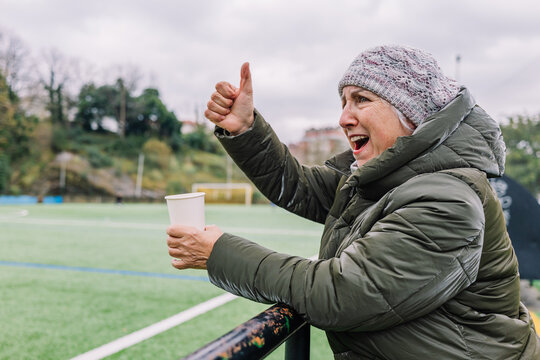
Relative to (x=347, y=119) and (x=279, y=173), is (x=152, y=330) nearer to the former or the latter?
(x=279, y=173)

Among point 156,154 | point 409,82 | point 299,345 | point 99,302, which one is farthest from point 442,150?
point 156,154

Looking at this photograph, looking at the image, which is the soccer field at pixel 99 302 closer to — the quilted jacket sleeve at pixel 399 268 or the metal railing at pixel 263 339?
the metal railing at pixel 263 339

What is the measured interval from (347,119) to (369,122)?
7cm

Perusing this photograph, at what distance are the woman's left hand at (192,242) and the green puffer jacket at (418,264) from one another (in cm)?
3

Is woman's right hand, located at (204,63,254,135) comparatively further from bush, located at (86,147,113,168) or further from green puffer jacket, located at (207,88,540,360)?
bush, located at (86,147,113,168)

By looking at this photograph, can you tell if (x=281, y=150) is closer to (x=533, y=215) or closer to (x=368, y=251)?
(x=368, y=251)

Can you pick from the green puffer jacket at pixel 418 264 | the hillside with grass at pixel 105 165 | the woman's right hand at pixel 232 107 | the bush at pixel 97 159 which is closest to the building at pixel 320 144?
the hillside with grass at pixel 105 165

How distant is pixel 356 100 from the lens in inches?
52.2

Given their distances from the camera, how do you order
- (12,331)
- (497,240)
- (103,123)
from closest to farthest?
(497,240)
(12,331)
(103,123)

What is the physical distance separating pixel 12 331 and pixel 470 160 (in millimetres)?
3299

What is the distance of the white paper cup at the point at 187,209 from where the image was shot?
42.5 inches

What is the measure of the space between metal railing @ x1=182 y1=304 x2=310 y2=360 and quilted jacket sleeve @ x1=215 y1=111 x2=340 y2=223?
2.28ft

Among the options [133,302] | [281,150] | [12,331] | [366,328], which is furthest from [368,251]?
[133,302]

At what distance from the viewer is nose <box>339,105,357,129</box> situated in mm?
1314
